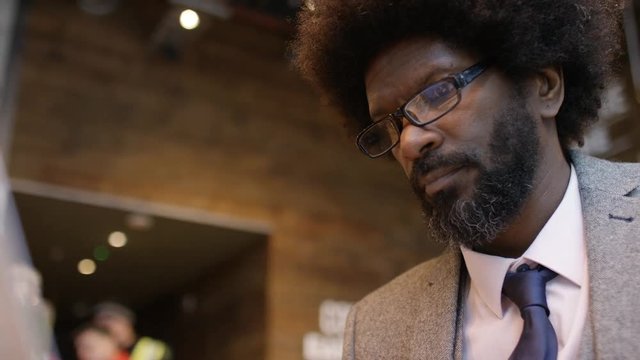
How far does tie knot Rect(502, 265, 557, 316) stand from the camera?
4.77 ft

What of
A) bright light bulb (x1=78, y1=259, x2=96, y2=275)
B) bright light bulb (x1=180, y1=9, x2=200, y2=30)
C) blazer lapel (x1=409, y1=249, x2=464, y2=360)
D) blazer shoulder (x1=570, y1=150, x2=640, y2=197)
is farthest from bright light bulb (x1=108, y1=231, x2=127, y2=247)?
blazer shoulder (x1=570, y1=150, x2=640, y2=197)

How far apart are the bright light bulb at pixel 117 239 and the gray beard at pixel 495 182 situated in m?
4.22

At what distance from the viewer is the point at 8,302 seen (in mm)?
869

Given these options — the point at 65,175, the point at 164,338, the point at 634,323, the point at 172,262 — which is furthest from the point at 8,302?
the point at 164,338

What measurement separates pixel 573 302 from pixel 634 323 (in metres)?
0.15

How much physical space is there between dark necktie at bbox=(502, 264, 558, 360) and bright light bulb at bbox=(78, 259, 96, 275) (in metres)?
4.74

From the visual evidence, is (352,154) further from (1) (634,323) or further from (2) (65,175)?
(1) (634,323)

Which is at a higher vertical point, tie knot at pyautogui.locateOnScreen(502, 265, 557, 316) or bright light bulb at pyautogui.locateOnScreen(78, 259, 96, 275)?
bright light bulb at pyautogui.locateOnScreen(78, 259, 96, 275)

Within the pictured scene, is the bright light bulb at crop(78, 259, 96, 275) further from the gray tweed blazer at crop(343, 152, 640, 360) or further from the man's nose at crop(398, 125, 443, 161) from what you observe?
the man's nose at crop(398, 125, 443, 161)

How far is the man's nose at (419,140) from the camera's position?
4.88 feet

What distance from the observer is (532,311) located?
1.43m

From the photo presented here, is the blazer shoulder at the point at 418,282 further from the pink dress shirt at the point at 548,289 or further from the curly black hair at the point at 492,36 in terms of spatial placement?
the curly black hair at the point at 492,36

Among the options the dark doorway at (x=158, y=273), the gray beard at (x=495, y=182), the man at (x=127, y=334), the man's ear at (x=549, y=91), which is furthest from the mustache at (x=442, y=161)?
the man at (x=127, y=334)

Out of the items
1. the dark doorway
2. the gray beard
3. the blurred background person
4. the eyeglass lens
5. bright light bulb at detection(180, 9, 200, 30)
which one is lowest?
the gray beard
